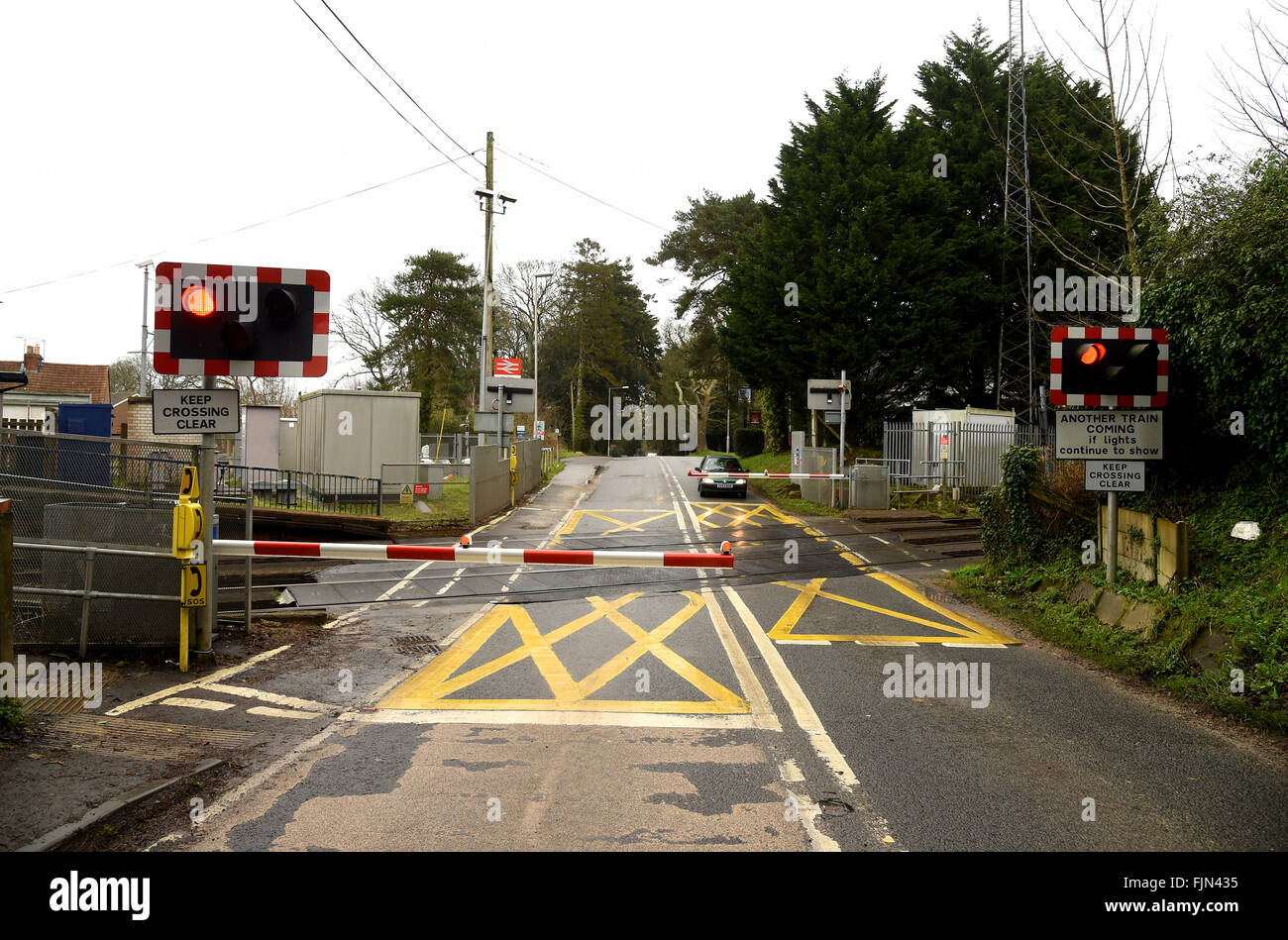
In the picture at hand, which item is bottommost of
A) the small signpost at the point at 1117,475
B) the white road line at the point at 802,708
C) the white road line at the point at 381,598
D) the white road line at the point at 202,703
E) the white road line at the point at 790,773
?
the white road line at the point at 381,598

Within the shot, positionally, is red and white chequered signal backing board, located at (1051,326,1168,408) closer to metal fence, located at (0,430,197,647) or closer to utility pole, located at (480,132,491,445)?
metal fence, located at (0,430,197,647)

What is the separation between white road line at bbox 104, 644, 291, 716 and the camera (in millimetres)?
6096

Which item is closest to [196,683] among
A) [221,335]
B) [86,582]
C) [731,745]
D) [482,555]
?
[86,582]

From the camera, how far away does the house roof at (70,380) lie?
51375 millimetres

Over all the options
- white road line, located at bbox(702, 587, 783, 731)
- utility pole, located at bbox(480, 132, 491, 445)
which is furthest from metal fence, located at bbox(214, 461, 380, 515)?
white road line, located at bbox(702, 587, 783, 731)

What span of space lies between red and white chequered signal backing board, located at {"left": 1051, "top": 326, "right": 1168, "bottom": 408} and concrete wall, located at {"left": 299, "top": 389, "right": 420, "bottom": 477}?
706 inches

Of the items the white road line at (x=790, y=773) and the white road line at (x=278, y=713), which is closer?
the white road line at (x=790, y=773)

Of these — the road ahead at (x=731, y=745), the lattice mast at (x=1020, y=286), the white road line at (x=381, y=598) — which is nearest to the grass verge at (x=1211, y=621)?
the road ahead at (x=731, y=745)

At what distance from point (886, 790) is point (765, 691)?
225cm

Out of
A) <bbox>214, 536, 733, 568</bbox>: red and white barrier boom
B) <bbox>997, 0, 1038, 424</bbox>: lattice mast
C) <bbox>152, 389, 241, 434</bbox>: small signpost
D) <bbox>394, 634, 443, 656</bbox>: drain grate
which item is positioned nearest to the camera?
<bbox>214, 536, 733, 568</bbox>: red and white barrier boom

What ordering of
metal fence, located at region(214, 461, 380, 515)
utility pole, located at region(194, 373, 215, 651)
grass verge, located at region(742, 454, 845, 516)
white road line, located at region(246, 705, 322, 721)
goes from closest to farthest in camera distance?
white road line, located at region(246, 705, 322, 721) < utility pole, located at region(194, 373, 215, 651) < metal fence, located at region(214, 461, 380, 515) < grass verge, located at region(742, 454, 845, 516)

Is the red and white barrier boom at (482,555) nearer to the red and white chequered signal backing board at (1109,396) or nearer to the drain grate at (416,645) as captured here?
the drain grate at (416,645)

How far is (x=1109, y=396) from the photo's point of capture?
924 cm

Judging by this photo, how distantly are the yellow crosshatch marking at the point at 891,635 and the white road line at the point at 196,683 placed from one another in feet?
17.2
